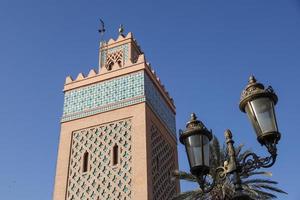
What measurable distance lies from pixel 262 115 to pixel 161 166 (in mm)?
10447

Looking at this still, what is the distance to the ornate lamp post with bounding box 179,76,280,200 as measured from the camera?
396 cm

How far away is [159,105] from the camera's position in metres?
15.6

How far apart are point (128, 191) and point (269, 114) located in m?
9.03

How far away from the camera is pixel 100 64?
16.8m

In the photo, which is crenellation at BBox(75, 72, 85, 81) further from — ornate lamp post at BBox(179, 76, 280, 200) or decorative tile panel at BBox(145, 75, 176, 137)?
ornate lamp post at BBox(179, 76, 280, 200)

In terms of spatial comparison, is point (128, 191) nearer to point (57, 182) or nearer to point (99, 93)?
point (57, 182)

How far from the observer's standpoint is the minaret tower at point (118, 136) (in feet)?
42.6

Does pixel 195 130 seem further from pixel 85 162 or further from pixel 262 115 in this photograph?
pixel 85 162

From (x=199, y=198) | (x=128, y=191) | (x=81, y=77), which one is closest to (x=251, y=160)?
(x=199, y=198)

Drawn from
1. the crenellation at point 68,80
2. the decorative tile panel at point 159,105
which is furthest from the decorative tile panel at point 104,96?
the crenellation at point 68,80

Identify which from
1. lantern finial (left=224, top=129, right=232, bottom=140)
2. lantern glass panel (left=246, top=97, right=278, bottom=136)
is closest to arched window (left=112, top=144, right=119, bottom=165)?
lantern finial (left=224, top=129, right=232, bottom=140)

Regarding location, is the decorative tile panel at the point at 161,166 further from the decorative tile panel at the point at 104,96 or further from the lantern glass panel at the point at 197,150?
the lantern glass panel at the point at 197,150

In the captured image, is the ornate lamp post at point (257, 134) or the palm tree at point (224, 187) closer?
the ornate lamp post at point (257, 134)

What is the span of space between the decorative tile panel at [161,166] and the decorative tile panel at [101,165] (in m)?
0.81
